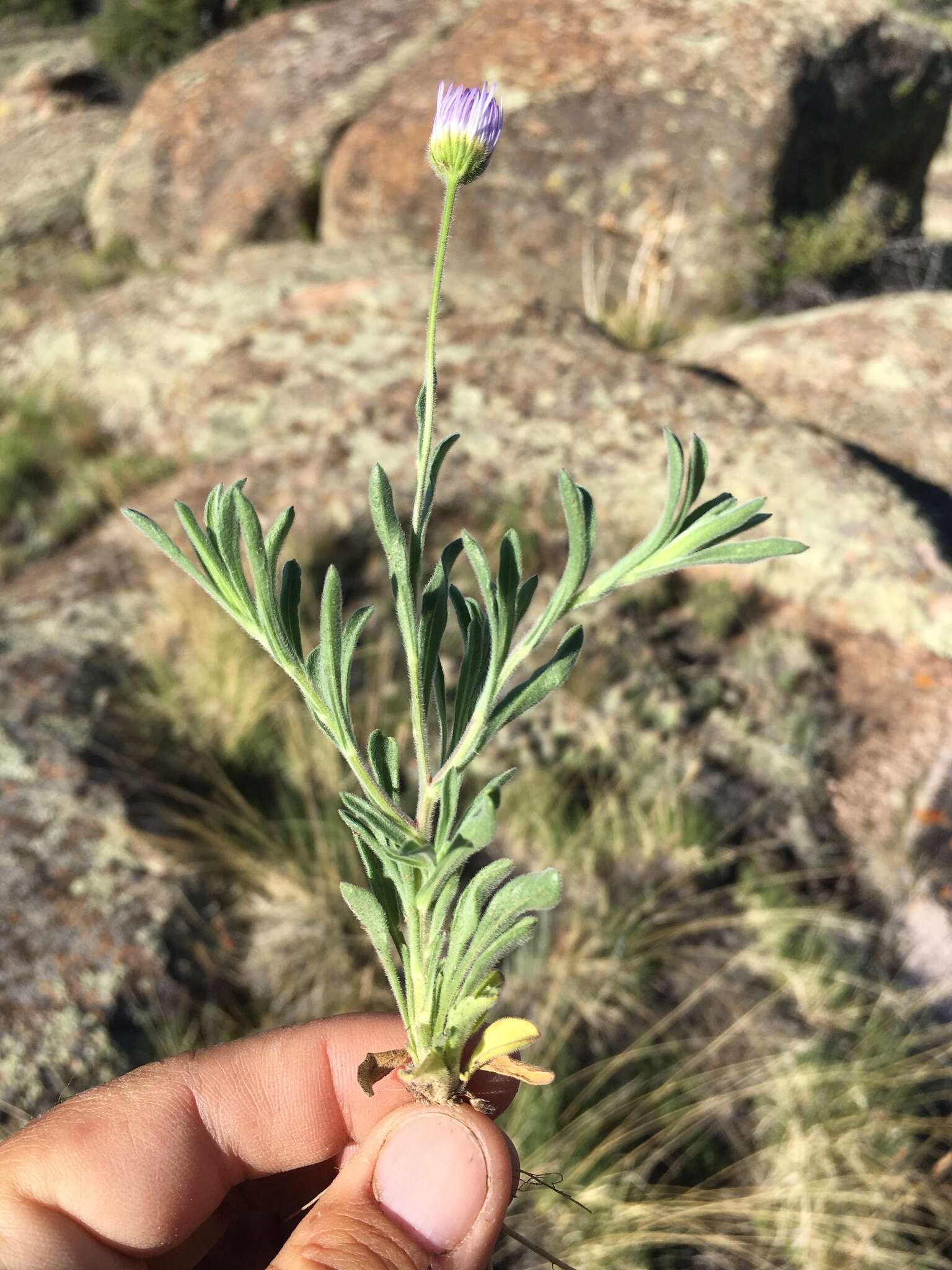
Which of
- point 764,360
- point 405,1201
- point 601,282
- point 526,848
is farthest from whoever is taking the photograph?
point 601,282

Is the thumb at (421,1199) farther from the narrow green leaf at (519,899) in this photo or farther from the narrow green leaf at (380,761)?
the narrow green leaf at (380,761)

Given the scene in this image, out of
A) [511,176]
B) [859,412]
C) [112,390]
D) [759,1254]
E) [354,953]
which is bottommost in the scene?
[759,1254]

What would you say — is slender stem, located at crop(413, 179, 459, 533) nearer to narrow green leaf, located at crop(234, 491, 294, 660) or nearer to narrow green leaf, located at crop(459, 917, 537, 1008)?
narrow green leaf, located at crop(234, 491, 294, 660)

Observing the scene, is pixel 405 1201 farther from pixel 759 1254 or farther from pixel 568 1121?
pixel 759 1254

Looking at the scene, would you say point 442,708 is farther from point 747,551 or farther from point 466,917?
point 747,551

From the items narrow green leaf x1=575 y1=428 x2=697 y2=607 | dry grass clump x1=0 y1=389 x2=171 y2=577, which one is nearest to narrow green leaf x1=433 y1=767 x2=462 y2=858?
narrow green leaf x1=575 y1=428 x2=697 y2=607

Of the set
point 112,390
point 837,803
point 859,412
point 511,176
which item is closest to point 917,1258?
point 837,803

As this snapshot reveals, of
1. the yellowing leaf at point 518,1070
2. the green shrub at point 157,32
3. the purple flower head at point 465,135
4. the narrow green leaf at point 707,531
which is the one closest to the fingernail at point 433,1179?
the yellowing leaf at point 518,1070

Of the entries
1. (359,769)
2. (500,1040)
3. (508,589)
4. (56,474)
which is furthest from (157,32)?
(500,1040)
